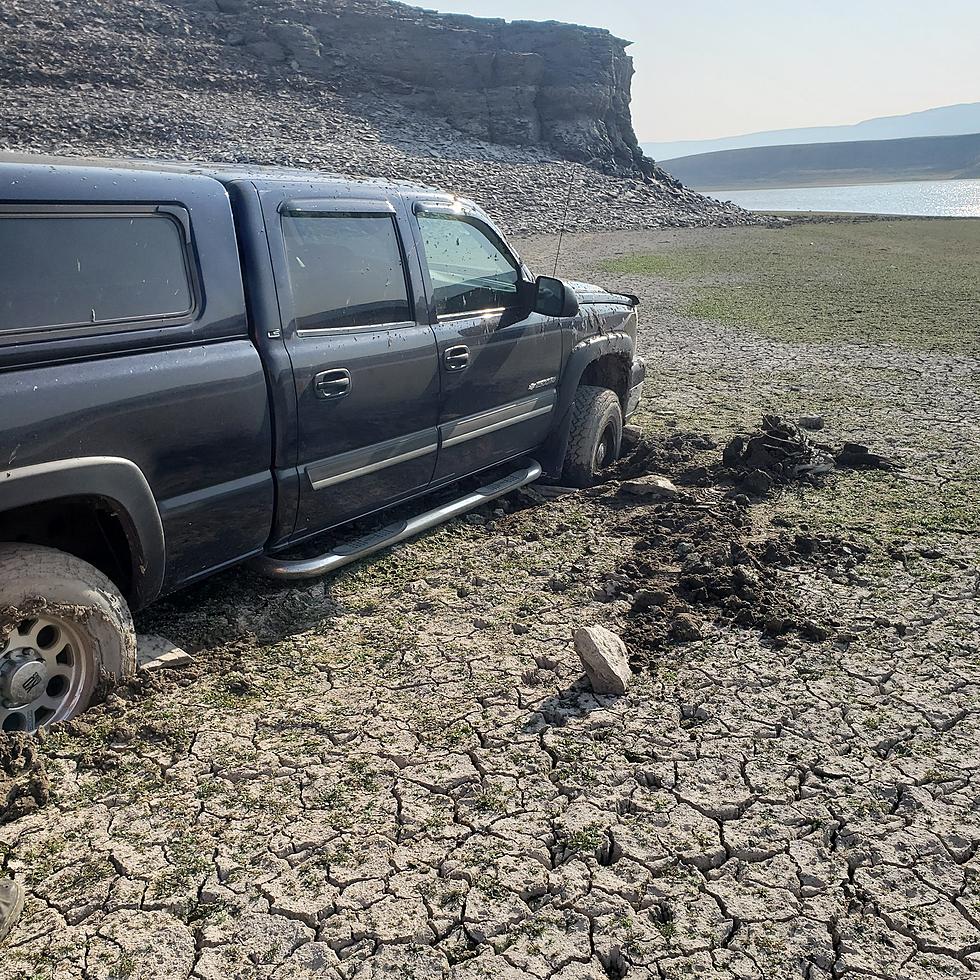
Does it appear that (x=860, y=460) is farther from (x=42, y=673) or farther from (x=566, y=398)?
(x=42, y=673)

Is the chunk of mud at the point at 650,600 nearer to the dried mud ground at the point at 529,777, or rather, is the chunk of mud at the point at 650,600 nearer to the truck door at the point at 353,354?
the dried mud ground at the point at 529,777

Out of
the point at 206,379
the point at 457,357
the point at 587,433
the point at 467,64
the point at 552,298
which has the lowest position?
the point at 587,433

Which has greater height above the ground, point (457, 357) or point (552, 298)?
point (552, 298)

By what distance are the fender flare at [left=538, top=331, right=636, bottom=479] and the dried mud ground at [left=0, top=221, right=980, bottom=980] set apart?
53cm

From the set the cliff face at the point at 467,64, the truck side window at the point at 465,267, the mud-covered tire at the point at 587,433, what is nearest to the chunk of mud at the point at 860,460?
the mud-covered tire at the point at 587,433

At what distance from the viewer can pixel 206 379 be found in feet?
11.6

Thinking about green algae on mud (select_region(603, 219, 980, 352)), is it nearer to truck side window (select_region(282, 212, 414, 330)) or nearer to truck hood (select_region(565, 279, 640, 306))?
truck hood (select_region(565, 279, 640, 306))

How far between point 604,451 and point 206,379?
3768 mm

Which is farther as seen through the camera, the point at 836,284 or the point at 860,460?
the point at 836,284

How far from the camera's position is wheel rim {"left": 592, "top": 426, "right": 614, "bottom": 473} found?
6465 millimetres

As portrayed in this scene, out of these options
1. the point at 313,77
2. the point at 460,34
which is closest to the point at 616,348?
the point at 313,77

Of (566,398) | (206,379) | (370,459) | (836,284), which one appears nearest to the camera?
(206,379)

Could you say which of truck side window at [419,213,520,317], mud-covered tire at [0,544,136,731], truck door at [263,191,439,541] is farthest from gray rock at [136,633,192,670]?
truck side window at [419,213,520,317]

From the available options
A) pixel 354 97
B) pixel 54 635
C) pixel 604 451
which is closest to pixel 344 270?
pixel 54 635
